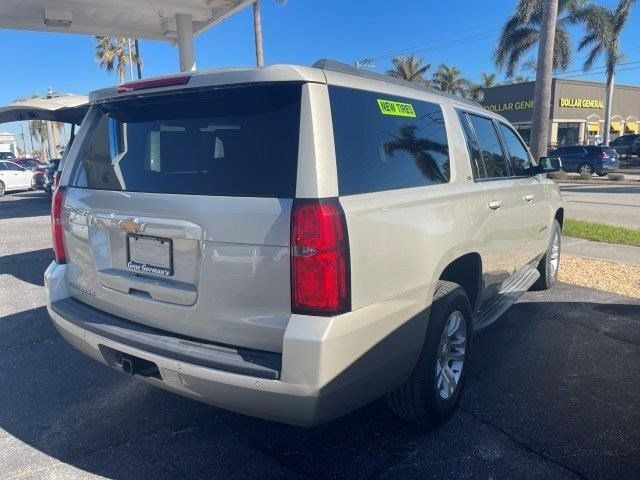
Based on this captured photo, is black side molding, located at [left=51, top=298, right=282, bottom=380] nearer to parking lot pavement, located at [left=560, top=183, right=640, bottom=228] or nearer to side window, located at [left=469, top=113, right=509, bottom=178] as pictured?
side window, located at [left=469, top=113, right=509, bottom=178]

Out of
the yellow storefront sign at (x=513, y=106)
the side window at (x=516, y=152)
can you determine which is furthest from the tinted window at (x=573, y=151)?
the side window at (x=516, y=152)

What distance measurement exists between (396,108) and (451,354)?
1.58 m

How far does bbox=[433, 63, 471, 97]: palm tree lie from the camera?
50.0 meters

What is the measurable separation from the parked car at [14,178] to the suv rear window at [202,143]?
23.7 metres

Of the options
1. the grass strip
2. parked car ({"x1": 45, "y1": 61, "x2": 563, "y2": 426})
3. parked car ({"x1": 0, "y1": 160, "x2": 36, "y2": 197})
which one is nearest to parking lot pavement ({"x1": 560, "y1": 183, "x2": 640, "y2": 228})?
the grass strip

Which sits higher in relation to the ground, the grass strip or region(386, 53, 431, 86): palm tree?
region(386, 53, 431, 86): palm tree

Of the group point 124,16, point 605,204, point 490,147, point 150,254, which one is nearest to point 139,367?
point 150,254

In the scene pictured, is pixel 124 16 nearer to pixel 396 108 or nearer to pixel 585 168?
pixel 396 108

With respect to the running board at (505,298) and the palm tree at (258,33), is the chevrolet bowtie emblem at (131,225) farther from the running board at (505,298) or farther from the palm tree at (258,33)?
the palm tree at (258,33)

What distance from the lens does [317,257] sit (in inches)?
90.2

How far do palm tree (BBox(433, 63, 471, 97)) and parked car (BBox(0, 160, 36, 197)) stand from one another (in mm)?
37373

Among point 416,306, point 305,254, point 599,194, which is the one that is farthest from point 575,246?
point 599,194

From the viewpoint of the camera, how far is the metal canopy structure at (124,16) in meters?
12.1

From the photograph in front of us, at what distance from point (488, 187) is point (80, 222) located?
274 centimetres
